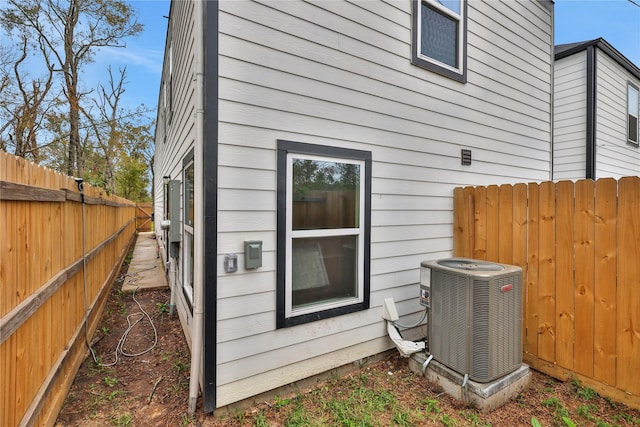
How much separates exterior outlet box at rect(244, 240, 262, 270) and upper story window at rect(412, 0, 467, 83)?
2.62m

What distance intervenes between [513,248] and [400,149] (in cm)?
159

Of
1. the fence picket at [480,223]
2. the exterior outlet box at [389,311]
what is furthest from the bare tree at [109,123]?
Result: the fence picket at [480,223]

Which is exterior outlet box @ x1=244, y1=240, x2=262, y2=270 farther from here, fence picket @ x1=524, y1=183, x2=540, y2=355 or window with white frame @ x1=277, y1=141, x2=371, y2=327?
fence picket @ x1=524, y1=183, x2=540, y2=355

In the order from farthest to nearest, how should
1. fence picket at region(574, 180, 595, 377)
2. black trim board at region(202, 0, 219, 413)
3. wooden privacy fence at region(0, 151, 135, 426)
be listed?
1. fence picket at region(574, 180, 595, 377)
2. black trim board at region(202, 0, 219, 413)
3. wooden privacy fence at region(0, 151, 135, 426)

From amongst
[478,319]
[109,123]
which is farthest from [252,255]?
[109,123]

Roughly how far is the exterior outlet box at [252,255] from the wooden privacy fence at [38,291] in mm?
1345

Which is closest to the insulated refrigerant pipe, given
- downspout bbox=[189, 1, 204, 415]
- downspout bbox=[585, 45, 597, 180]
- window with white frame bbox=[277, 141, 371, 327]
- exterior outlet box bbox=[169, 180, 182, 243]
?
downspout bbox=[189, 1, 204, 415]

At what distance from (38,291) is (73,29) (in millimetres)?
16214

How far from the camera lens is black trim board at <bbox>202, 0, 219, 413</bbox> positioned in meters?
2.29

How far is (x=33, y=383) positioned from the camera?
2059mm

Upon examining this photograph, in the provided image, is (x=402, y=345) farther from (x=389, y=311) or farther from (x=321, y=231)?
(x=321, y=231)

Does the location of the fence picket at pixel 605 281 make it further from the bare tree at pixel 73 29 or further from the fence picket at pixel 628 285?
the bare tree at pixel 73 29

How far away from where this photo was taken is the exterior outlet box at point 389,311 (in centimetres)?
321

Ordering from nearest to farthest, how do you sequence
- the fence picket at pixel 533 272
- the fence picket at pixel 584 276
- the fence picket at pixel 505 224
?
the fence picket at pixel 584 276
the fence picket at pixel 533 272
the fence picket at pixel 505 224
